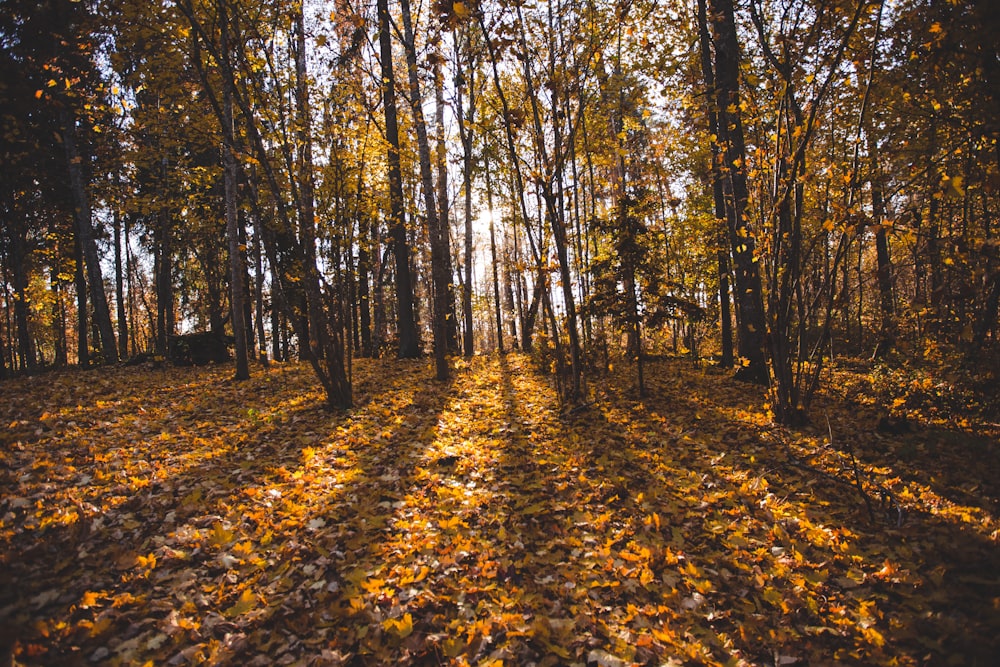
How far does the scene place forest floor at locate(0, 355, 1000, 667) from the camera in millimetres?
2580

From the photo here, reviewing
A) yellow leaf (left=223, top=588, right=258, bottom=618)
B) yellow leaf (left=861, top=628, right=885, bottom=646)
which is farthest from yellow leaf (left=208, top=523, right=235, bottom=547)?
yellow leaf (left=861, top=628, right=885, bottom=646)

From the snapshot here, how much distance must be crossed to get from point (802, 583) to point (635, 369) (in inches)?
271

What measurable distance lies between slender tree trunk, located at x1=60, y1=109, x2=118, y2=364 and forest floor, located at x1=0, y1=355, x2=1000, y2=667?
7949 millimetres

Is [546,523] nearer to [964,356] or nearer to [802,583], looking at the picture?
[802,583]

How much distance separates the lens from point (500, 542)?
365cm

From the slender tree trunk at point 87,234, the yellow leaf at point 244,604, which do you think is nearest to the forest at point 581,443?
the yellow leaf at point 244,604

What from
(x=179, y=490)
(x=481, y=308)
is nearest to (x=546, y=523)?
(x=179, y=490)

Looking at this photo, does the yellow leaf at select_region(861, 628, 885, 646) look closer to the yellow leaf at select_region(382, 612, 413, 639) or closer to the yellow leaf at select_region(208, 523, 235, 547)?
the yellow leaf at select_region(382, 612, 413, 639)

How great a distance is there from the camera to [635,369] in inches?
386

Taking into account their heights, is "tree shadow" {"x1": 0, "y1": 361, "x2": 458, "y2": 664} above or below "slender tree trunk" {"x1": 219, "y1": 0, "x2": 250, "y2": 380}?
below

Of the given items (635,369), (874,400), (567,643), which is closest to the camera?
(567,643)

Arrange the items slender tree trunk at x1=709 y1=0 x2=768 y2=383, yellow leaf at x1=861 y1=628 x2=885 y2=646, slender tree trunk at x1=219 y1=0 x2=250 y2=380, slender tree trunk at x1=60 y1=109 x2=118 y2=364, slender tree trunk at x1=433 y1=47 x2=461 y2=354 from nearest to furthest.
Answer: yellow leaf at x1=861 y1=628 x2=885 y2=646 → slender tree trunk at x1=433 y1=47 x2=461 y2=354 → slender tree trunk at x1=709 y1=0 x2=768 y2=383 → slender tree trunk at x1=219 y1=0 x2=250 y2=380 → slender tree trunk at x1=60 y1=109 x2=118 y2=364

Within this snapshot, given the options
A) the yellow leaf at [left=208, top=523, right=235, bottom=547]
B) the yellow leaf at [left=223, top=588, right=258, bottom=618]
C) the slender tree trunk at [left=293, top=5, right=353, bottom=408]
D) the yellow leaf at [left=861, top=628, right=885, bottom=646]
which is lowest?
the yellow leaf at [left=861, top=628, right=885, bottom=646]

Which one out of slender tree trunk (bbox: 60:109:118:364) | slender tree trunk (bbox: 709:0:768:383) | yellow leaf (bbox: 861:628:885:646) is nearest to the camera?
yellow leaf (bbox: 861:628:885:646)
